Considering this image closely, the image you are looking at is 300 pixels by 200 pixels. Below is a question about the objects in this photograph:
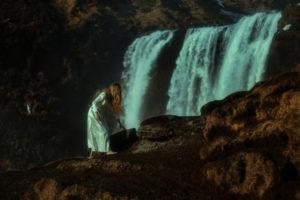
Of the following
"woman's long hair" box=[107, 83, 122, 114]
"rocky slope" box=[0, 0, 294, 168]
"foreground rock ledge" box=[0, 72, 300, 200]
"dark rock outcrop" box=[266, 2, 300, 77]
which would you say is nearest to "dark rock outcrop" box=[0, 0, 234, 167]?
"rocky slope" box=[0, 0, 294, 168]

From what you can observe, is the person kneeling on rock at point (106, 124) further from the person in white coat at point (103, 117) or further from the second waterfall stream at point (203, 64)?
the second waterfall stream at point (203, 64)

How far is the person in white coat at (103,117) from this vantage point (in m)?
15.3

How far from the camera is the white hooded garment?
15.3 metres

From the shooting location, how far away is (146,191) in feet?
29.7

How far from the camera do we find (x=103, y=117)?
1570 cm

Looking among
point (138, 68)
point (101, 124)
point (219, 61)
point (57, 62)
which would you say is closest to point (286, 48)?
point (219, 61)

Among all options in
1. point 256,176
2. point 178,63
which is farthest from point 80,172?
point 178,63

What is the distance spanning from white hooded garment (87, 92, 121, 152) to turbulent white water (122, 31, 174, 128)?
30.0 m

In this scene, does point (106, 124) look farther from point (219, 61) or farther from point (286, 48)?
point (219, 61)

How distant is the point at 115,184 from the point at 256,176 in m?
2.56

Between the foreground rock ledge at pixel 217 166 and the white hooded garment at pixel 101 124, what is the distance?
303cm

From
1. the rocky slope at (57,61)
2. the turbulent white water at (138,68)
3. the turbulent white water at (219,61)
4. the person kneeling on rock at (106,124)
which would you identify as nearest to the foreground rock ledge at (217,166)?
the person kneeling on rock at (106,124)

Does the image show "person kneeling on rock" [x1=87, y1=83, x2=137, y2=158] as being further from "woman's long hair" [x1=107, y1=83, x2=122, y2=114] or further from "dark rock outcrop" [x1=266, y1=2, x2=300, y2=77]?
"dark rock outcrop" [x1=266, y1=2, x2=300, y2=77]

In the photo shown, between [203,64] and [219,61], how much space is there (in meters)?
1.48
